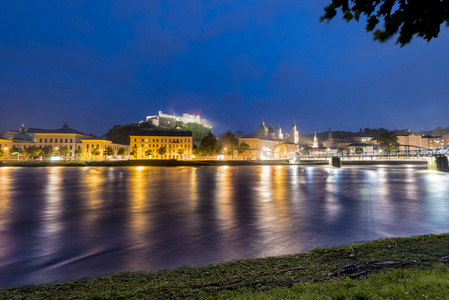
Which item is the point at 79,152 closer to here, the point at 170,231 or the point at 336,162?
the point at 336,162

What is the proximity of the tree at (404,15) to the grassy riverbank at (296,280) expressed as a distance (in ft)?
12.5

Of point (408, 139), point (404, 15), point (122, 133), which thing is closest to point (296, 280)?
point (404, 15)

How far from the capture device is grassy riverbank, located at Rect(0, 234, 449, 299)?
3.69 meters

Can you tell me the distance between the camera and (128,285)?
448 centimetres

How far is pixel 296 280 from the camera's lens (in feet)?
14.0

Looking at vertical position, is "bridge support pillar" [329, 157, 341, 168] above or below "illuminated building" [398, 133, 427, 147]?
below

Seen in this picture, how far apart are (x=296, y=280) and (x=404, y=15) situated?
4593mm

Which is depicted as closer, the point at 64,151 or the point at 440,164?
the point at 440,164

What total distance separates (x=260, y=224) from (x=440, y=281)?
6.40 m

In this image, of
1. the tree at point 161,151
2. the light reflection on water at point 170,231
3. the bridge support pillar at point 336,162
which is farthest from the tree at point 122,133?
the light reflection on water at point 170,231

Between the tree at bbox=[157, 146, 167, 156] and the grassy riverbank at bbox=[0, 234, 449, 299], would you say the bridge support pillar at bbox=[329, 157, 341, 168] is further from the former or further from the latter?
the tree at bbox=[157, 146, 167, 156]

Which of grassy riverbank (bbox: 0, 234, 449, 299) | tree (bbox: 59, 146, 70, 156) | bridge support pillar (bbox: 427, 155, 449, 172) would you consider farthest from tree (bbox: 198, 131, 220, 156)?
grassy riverbank (bbox: 0, 234, 449, 299)

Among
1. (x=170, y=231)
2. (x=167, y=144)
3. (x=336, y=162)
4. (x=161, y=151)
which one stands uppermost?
(x=167, y=144)

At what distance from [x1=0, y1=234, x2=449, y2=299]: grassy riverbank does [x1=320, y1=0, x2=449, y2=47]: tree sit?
3.82m
